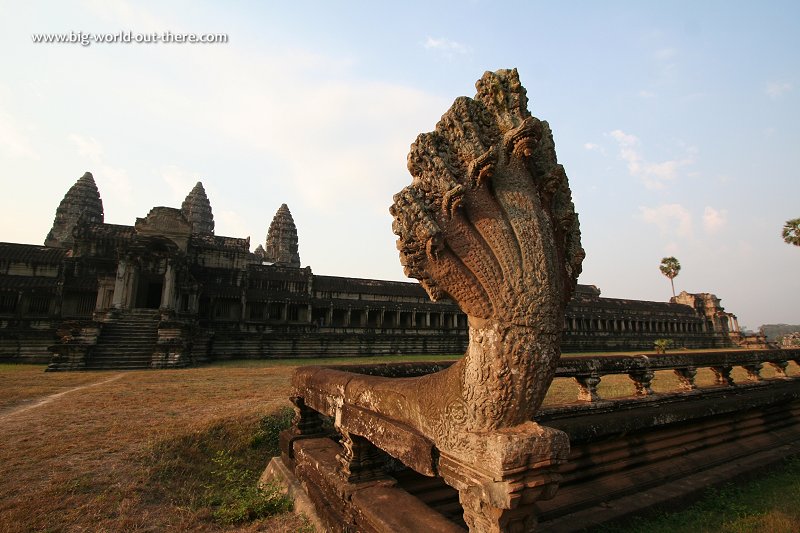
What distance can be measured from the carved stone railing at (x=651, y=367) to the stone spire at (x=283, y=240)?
44.1 meters

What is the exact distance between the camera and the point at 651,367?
535 centimetres

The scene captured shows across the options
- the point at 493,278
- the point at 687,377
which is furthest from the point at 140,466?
the point at 687,377

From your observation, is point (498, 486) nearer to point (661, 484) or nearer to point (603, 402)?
point (661, 484)

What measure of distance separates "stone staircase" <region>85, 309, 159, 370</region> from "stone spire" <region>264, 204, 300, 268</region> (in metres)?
25.7

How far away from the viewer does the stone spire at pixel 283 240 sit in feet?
155

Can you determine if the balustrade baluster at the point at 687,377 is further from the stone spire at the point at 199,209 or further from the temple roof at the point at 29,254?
the stone spire at the point at 199,209

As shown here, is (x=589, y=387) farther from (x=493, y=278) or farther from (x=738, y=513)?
(x=493, y=278)

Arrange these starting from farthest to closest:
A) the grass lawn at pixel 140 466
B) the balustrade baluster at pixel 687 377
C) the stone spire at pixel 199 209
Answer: the stone spire at pixel 199 209 < the balustrade baluster at pixel 687 377 < the grass lawn at pixel 140 466

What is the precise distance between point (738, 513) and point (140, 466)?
6266 millimetres

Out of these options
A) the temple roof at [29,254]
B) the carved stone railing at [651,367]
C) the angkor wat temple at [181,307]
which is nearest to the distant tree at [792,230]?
the angkor wat temple at [181,307]

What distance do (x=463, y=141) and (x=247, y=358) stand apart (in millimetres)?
24365

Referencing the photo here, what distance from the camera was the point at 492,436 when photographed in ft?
5.90

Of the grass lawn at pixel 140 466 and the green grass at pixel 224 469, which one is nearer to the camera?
the grass lawn at pixel 140 466

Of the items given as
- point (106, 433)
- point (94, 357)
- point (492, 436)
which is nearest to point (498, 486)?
point (492, 436)
